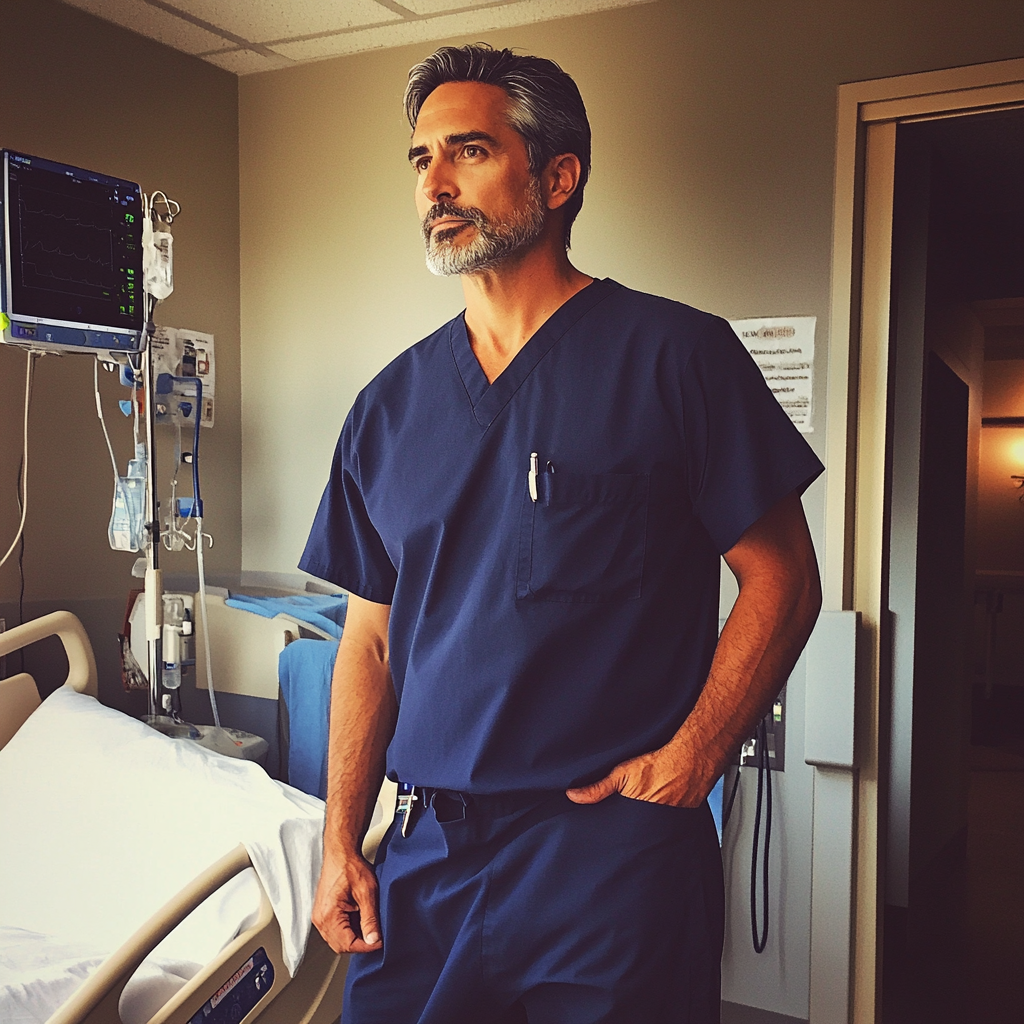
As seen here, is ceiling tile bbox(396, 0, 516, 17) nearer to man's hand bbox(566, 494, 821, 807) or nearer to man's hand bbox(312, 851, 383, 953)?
man's hand bbox(566, 494, 821, 807)

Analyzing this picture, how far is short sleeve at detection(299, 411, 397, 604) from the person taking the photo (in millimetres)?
1311

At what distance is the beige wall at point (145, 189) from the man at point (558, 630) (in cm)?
152

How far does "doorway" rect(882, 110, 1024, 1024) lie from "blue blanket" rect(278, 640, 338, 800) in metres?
1.27

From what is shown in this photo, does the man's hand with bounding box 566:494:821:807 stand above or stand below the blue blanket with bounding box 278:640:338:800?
above

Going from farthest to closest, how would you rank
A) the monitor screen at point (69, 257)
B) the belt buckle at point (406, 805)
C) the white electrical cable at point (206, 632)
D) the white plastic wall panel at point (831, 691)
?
the white electrical cable at point (206, 632)
the white plastic wall panel at point (831, 691)
the monitor screen at point (69, 257)
the belt buckle at point (406, 805)

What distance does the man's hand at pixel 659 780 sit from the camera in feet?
3.42

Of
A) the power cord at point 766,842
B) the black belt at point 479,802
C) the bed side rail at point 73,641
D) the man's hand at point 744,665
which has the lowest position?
the power cord at point 766,842

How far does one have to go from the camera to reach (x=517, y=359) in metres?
1.18

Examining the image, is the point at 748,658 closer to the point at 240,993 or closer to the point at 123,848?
the point at 240,993

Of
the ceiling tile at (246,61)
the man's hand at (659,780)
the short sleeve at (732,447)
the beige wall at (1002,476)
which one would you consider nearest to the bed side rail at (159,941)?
the man's hand at (659,780)

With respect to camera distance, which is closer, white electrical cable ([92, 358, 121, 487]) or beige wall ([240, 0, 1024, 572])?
beige wall ([240, 0, 1024, 572])

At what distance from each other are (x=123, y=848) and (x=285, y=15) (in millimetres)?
1919

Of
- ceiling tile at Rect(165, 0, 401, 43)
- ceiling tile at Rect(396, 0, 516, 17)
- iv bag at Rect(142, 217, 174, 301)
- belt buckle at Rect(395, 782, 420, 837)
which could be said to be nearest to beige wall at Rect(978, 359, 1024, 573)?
ceiling tile at Rect(396, 0, 516, 17)

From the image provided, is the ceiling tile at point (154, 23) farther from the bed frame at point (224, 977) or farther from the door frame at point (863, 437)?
the bed frame at point (224, 977)
